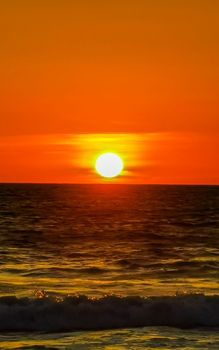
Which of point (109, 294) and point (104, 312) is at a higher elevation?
point (109, 294)

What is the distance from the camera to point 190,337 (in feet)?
70.4

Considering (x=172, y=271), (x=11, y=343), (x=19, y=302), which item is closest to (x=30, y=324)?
(x=19, y=302)

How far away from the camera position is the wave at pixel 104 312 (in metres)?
23.9

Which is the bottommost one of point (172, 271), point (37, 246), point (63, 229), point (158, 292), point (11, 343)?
point (11, 343)

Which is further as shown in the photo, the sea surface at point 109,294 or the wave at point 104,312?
the wave at point 104,312

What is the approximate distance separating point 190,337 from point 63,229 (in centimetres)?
4505

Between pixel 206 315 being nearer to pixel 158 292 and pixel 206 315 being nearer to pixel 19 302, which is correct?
pixel 158 292

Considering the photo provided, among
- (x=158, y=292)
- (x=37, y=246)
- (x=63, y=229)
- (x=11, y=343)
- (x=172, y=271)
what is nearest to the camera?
(x=11, y=343)

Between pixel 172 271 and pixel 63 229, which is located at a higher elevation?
pixel 63 229

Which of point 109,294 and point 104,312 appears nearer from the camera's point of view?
point 104,312

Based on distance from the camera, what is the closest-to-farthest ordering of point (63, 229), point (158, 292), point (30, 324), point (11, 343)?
point (11, 343), point (30, 324), point (158, 292), point (63, 229)

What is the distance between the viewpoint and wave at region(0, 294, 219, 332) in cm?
2389

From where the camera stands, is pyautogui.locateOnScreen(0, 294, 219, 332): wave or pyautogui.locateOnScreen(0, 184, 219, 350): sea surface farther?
pyautogui.locateOnScreen(0, 294, 219, 332): wave

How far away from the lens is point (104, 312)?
81.4ft
